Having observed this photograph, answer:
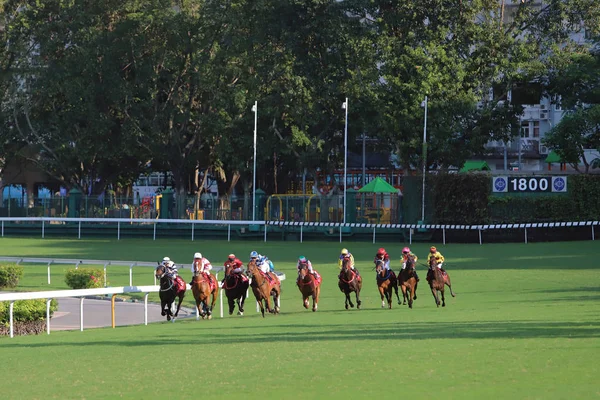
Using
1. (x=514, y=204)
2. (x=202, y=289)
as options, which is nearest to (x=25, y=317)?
(x=202, y=289)

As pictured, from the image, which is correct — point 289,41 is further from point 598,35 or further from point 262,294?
point 262,294

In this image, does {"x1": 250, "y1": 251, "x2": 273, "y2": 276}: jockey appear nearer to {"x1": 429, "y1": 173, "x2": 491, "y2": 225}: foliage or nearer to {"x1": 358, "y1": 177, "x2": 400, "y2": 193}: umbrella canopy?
{"x1": 429, "y1": 173, "x2": 491, "y2": 225}: foliage

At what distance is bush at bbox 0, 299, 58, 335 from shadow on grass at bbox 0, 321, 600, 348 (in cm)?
380

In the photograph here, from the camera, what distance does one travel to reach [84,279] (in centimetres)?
2792

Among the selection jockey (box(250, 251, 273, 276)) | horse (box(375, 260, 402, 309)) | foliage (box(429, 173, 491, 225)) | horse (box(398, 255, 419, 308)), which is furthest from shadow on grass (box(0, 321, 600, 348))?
foliage (box(429, 173, 491, 225))

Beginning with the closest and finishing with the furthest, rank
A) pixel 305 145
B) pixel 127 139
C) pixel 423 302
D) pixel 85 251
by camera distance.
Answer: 1. pixel 423 302
2. pixel 85 251
3. pixel 305 145
4. pixel 127 139

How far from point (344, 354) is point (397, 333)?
2.66 meters

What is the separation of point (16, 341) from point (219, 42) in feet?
137

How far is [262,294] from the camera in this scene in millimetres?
21031

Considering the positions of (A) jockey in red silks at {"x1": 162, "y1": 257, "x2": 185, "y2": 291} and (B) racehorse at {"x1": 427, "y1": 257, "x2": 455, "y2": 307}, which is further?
(B) racehorse at {"x1": 427, "y1": 257, "x2": 455, "y2": 307}

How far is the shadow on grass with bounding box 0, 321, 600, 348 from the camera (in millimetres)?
14164

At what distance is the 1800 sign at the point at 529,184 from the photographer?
154 ft

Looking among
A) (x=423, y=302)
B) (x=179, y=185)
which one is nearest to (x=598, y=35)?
(x=179, y=185)

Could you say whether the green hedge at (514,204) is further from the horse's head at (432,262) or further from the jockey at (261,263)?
the jockey at (261,263)
